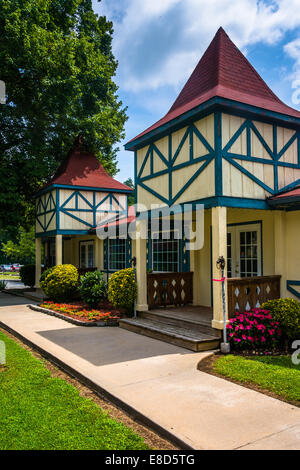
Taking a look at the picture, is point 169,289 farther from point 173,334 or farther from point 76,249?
point 76,249

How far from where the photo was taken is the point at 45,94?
16.8 m

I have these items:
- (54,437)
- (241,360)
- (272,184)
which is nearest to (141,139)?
(272,184)

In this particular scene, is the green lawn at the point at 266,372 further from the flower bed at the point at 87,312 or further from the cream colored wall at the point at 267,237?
the flower bed at the point at 87,312

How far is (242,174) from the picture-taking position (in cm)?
760

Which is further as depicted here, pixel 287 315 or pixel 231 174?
pixel 231 174

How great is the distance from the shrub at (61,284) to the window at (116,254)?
2.27m

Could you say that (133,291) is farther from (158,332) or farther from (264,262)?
(264,262)

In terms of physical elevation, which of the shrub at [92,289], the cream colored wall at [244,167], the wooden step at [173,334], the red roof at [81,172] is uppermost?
the red roof at [81,172]

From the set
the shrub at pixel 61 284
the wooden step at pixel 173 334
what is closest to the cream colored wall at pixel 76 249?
the shrub at pixel 61 284

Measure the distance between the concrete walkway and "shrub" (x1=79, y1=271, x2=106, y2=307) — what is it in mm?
3173

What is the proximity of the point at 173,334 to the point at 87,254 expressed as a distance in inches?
470

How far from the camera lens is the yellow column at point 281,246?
26.9ft

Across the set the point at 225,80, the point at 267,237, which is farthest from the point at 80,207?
the point at 267,237
